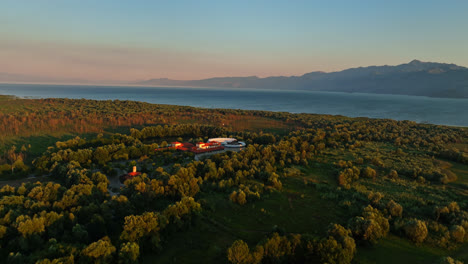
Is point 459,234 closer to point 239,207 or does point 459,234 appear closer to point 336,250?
point 336,250

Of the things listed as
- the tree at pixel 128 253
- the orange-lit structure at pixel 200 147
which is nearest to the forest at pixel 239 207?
the tree at pixel 128 253

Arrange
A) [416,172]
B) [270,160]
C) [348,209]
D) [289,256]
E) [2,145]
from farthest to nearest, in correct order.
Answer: [2,145] → [270,160] → [416,172] → [348,209] → [289,256]

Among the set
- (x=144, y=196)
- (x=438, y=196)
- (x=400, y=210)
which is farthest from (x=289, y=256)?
(x=438, y=196)

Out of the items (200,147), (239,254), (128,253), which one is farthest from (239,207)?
(200,147)

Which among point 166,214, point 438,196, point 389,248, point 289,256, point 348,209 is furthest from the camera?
point 438,196

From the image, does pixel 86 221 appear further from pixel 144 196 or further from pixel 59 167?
pixel 59 167

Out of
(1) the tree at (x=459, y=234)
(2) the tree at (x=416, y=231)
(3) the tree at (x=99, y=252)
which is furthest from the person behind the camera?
(1) the tree at (x=459, y=234)

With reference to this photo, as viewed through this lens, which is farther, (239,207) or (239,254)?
(239,207)

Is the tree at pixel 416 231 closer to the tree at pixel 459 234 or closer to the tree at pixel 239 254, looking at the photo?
the tree at pixel 459 234
